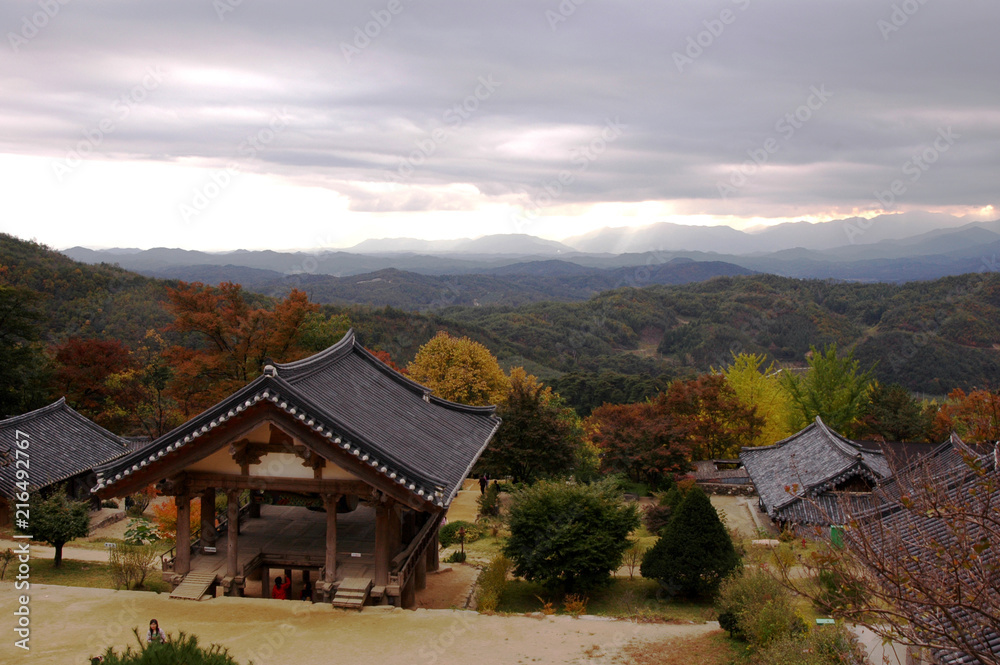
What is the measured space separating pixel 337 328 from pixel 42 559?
75.7 ft

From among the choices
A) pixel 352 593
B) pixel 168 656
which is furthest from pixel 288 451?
pixel 168 656

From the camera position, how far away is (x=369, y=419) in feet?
51.8

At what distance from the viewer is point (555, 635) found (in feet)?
41.2

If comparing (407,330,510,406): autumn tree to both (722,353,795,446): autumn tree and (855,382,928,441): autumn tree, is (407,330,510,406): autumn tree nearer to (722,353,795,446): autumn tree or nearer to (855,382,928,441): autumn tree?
(722,353,795,446): autumn tree

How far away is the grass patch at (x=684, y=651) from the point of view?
11484mm

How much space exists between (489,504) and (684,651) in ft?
54.1

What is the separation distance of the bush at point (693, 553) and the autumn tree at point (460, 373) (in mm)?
23404

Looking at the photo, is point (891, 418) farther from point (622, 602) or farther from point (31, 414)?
point (31, 414)

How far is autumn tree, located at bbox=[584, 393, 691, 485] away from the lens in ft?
109

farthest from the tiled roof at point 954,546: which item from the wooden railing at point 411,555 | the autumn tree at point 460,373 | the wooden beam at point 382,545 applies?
the autumn tree at point 460,373

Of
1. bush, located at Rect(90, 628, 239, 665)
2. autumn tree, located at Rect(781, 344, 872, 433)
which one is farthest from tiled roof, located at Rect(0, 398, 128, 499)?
autumn tree, located at Rect(781, 344, 872, 433)

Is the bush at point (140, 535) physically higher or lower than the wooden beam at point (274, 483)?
lower

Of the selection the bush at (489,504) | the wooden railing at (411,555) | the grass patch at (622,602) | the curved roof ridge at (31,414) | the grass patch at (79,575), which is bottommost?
the bush at (489,504)

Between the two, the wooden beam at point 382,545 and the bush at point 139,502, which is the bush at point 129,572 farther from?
the bush at point 139,502
